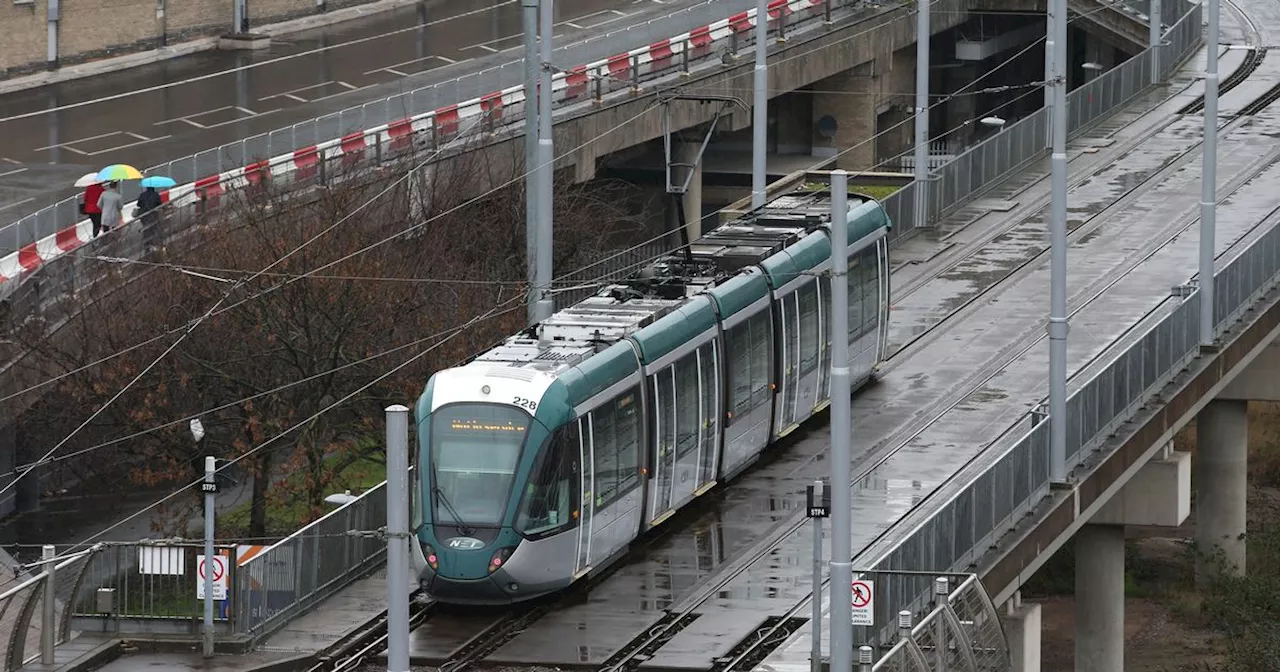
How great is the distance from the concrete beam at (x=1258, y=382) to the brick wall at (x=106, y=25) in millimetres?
28082

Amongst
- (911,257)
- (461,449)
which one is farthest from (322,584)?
(911,257)

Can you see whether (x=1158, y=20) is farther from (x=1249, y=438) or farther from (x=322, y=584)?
(x=322, y=584)

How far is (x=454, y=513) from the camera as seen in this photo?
27891 millimetres

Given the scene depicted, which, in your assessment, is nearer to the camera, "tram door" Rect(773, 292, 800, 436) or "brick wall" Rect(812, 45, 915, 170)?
"tram door" Rect(773, 292, 800, 436)

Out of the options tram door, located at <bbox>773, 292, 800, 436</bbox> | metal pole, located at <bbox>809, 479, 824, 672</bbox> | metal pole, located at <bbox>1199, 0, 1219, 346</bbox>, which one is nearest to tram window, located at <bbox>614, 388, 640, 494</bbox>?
metal pole, located at <bbox>809, 479, 824, 672</bbox>

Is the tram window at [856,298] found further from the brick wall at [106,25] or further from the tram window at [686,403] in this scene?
the brick wall at [106,25]

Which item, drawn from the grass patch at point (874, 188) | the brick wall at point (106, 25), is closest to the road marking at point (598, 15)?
the brick wall at point (106, 25)

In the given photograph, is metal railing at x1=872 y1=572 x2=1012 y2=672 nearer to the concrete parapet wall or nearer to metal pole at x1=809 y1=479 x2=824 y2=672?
metal pole at x1=809 y1=479 x2=824 y2=672

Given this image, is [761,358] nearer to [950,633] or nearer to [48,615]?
[950,633]

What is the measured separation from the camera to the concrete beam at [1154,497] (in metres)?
40.8

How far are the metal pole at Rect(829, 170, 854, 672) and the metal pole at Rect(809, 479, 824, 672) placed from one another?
1.31 ft

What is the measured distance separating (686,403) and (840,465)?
762cm

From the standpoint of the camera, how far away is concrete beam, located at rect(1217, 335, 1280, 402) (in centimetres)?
4869

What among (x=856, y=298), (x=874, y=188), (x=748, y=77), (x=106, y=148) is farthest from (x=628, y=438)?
(x=748, y=77)
